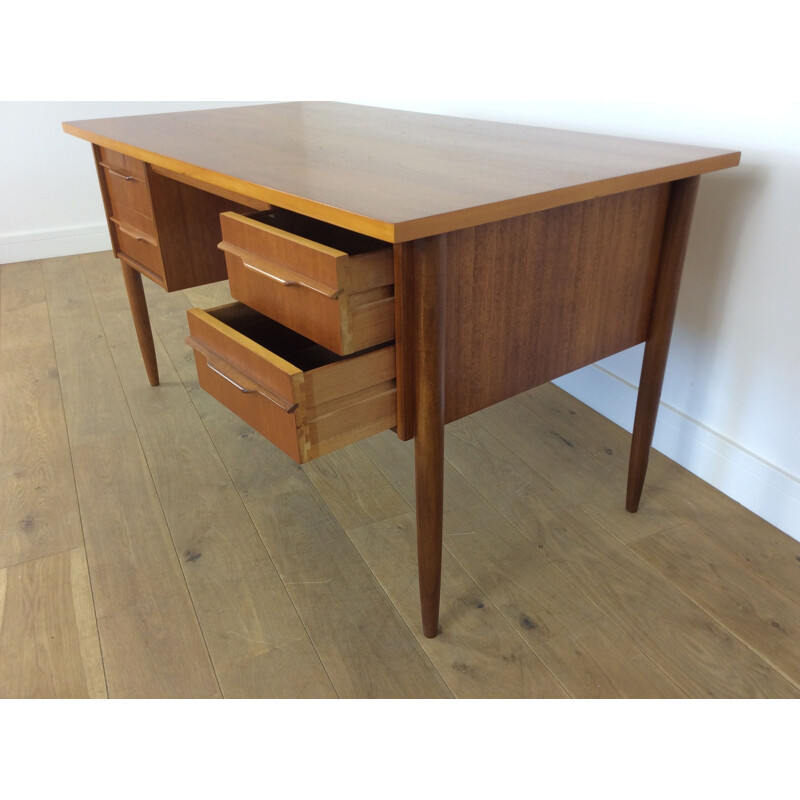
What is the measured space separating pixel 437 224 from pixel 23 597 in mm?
1003

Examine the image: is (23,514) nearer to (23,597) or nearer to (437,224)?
(23,597)

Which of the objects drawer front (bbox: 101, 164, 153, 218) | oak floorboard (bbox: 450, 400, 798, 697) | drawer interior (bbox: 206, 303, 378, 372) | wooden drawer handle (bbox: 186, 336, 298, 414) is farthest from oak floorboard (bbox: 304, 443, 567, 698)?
drawer front (bbox: 101, 164, 153, 218)

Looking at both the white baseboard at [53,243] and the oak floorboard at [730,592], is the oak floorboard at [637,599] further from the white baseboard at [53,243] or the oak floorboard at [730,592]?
the white baseboard at [53,243]

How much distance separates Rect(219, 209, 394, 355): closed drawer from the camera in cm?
86

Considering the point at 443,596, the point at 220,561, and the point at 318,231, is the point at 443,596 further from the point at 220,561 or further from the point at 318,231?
the point at 318,231

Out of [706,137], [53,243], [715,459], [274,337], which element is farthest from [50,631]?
[53,243]

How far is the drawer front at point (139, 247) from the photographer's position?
1.56 metres

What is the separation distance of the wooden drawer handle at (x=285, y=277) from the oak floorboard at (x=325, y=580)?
56 cm

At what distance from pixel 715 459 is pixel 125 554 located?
47.2 inches

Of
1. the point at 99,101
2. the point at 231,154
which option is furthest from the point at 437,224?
the point at 99,101

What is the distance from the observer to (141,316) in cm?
186

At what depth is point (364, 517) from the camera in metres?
1.42

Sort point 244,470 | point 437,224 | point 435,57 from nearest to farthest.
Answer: point 437,224 < point 244,470 < point 435,57

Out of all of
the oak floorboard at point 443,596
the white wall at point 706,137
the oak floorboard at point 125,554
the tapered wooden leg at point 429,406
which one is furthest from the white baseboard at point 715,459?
the oak floorboard at point 125,554
